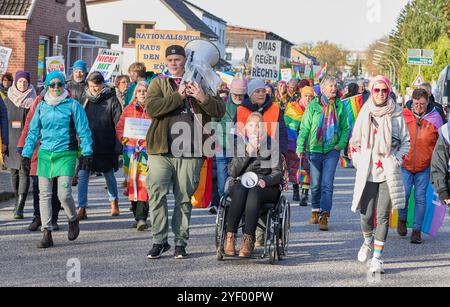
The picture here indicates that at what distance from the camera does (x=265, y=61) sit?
20062 mm

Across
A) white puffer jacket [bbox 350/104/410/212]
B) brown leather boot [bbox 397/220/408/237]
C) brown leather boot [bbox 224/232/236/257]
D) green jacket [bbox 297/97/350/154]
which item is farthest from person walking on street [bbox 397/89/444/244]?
brown leather boot [bbox 224/232/236/257]

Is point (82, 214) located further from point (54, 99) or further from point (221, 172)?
point (54, 99)

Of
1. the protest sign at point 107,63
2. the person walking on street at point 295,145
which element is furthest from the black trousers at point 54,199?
the protest sign at point 107,63

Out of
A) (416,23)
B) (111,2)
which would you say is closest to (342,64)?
(416,23)

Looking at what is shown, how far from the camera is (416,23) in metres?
73.9

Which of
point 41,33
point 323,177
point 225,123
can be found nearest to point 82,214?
point 225,123

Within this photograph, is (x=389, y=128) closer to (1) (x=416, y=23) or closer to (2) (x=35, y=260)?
(2) (x=35, y=260)

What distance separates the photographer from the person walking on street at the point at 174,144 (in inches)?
337

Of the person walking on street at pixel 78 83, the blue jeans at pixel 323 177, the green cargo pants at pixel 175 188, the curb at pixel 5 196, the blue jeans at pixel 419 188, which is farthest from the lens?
the curb at pixel 5 196

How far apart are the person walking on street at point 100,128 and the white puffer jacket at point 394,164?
389cm

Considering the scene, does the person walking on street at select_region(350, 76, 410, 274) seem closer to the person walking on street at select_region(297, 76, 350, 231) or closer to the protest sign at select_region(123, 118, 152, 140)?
the person walking on street at select_region(297, 76, 350, 231)

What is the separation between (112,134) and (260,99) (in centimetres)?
292

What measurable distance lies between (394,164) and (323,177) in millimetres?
3132

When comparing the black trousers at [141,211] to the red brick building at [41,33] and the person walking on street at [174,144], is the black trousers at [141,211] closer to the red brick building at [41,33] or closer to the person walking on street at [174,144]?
the person walking on street at [174,144]
